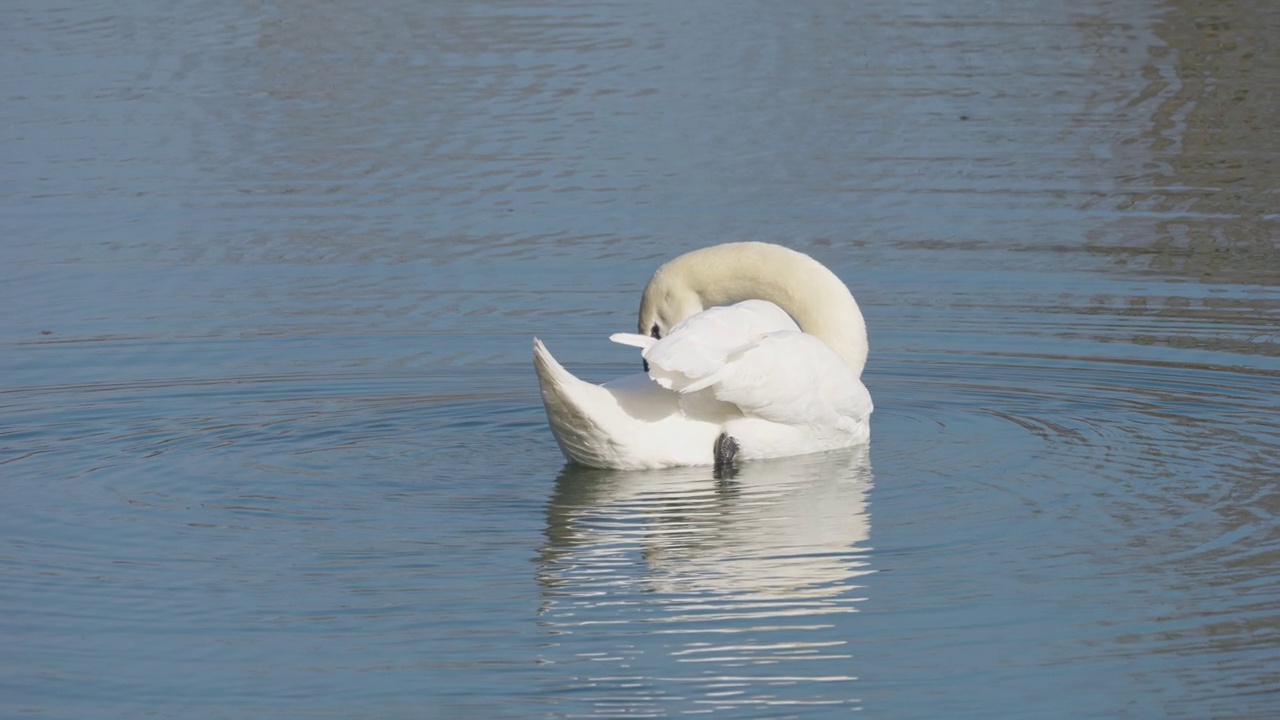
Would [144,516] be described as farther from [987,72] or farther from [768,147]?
[987,72]

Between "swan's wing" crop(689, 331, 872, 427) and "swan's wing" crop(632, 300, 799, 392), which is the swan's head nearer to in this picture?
"swan's wing" crop(632, 300, 799, 392)

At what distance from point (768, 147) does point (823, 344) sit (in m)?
6.78

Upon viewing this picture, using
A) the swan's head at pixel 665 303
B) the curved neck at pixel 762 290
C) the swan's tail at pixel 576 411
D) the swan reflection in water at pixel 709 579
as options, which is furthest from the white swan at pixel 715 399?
the swan's head at pixel 665 303

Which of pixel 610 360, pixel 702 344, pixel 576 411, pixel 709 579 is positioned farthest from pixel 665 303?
pixel 709 579

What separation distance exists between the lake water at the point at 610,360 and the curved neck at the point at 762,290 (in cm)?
53

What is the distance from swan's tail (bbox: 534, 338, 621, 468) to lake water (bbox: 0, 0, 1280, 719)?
0.17 m

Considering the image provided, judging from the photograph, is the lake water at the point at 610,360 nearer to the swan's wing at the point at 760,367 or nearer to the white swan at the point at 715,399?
the white swan at the point at 715,399

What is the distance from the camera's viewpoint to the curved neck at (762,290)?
985 centimetres

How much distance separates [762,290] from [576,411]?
209 centimetres

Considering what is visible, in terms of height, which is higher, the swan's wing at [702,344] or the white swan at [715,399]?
the swan's wing at [702,344]

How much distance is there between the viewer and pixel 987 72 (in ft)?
61.6

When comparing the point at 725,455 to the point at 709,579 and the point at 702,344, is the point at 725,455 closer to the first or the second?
the point at 702,344

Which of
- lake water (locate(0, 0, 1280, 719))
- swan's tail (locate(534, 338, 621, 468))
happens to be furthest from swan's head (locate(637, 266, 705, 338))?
swan's tail (locate(534, 338, 621, 468))

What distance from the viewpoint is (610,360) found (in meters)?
11.0
